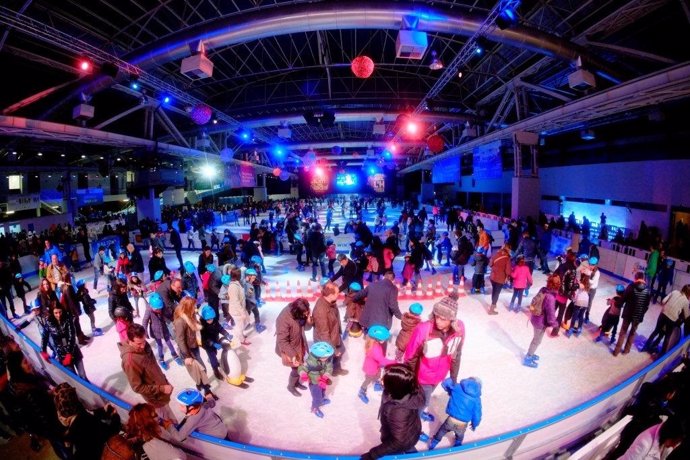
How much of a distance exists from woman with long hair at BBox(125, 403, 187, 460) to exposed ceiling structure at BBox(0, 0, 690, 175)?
700 cm

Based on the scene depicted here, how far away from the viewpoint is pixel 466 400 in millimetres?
2850

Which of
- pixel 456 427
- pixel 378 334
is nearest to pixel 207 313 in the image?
pixel 378 334

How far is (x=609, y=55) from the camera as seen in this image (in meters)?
8.79

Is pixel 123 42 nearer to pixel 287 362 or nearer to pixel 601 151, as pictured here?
pixel 287 362

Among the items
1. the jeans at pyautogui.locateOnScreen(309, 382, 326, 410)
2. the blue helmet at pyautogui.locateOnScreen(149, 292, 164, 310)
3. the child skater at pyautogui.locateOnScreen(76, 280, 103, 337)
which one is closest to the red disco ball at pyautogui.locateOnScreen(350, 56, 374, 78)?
the blue helmet at pyautogui.locateOnScreen(149, 292, 164, 310)

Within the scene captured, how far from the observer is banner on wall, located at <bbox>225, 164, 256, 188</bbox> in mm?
19789

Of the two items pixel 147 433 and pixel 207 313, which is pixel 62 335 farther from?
pixel 147 433

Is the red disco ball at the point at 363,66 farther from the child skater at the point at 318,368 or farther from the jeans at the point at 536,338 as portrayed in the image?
the jeans at the point at 536,338

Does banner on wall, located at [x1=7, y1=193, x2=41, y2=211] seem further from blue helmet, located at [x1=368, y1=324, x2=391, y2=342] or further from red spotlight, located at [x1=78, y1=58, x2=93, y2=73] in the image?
blue helmet, located at [x1=368, y1=324, x2=391, y2=342]

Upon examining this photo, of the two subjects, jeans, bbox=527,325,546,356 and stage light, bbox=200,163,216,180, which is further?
stage light, bbox=200,163,216,180

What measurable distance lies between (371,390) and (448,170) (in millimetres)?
17080

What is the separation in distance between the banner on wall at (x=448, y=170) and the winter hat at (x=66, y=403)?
1810 centimetres

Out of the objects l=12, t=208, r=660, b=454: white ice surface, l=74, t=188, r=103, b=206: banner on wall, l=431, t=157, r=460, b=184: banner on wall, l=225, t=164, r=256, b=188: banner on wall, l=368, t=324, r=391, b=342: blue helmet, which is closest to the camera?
l=12, t=208, r=660, b=454: white ice surface

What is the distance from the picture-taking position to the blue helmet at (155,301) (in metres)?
4.53
